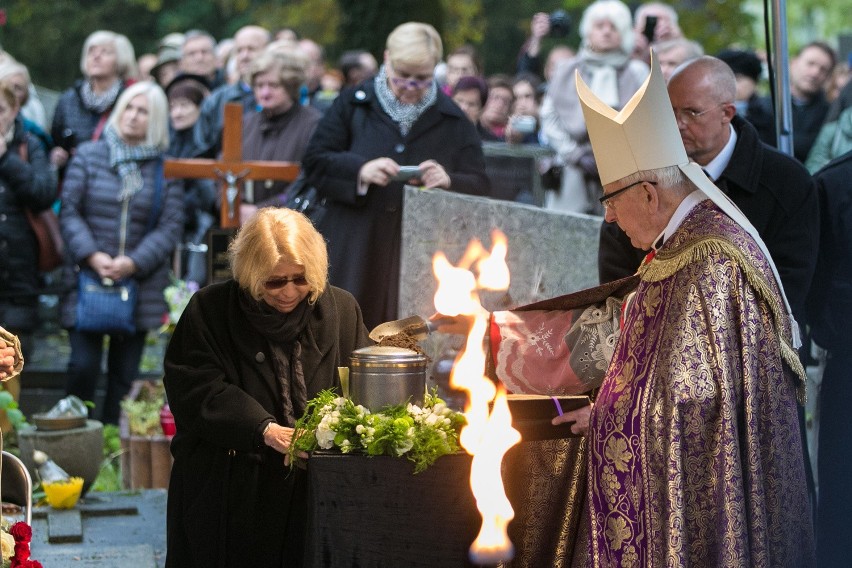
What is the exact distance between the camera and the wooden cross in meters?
9.25

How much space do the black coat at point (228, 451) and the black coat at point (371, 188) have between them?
3006mm

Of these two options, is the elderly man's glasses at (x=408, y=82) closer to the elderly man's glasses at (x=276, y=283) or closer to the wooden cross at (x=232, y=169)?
the wooden cross at (x=232, y=169)

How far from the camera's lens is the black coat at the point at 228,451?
17.4ft

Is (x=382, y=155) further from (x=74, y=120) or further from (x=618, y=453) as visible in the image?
(x=618, y=453)

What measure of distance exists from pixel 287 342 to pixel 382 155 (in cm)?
333

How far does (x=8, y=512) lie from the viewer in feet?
23.5

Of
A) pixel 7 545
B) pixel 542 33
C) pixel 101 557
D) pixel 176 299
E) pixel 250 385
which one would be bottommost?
pixel 101 557

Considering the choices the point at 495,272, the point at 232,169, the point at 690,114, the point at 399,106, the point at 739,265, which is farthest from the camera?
the point at 232,169

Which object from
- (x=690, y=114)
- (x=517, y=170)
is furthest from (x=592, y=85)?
(x=690, y=114)

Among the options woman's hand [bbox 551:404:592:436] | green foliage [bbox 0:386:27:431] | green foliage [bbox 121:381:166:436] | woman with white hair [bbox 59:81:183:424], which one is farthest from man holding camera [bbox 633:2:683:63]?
woman's hand [bbox 551:404:592:436]

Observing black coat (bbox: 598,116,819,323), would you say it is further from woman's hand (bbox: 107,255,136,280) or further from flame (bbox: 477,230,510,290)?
woman's hand (bbox: 107,255,136,280)

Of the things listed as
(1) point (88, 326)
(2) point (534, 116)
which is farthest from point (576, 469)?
(2) point (534, 116)

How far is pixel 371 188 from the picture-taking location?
8.48 meters

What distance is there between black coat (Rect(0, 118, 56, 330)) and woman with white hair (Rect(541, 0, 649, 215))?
12.8 ft
